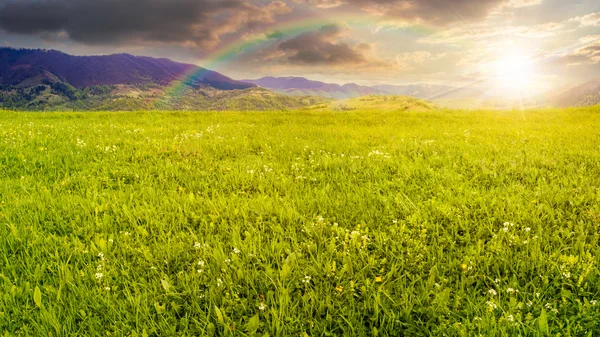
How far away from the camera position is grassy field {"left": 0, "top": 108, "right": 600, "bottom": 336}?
295 cm

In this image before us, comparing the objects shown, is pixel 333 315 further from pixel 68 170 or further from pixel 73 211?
pixel 68 170

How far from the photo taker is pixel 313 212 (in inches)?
201

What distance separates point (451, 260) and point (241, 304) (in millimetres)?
2389

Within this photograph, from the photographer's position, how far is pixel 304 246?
4055mm

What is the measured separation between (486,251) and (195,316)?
3.31 metres

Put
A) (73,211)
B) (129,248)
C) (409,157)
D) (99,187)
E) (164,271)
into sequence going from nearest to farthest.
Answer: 1. (164,271)
2. (129,248)
3. (73,211)
4. (99,187)
5. (409,157)

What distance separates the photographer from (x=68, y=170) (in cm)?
733

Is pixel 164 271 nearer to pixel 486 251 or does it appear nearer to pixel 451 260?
pixel 451 260

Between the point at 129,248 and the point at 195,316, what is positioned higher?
the point at 129,248

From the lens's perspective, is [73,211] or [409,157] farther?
[409,157]

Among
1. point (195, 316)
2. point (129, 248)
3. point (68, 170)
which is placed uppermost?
point (68, 170)

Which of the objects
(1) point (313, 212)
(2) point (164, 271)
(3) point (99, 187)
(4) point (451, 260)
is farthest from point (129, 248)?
(4) point (451, 260)

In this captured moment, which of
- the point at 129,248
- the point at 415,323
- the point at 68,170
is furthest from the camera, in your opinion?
the point at 68,170

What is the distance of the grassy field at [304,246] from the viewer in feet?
9.69
